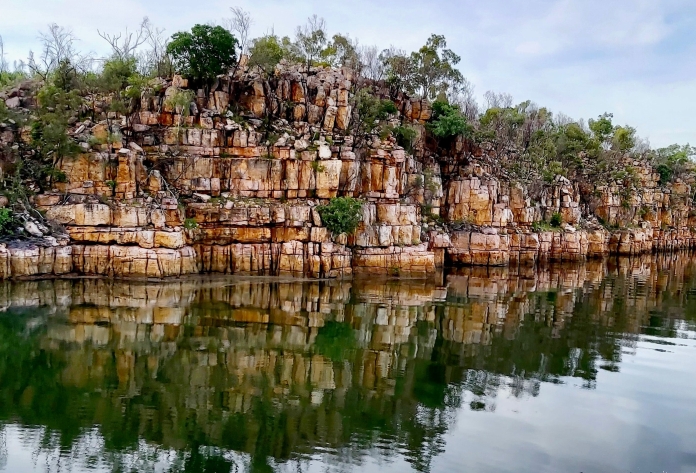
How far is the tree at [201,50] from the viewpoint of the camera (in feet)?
136

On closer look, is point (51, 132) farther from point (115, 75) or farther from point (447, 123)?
point (447, 123)

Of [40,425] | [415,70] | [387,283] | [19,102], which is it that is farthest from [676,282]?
[19,102]

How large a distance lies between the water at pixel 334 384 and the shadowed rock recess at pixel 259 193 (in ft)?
17.4

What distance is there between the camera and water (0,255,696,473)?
11.6m

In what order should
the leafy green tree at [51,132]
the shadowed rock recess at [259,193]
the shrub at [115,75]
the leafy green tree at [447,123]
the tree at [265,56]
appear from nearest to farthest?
the shadowed rock recess at [259,193] < the leafy green tree at [51,132] < the shrub at [115,75] < the tree at [265,56] < the leafy green tree at [447,123]

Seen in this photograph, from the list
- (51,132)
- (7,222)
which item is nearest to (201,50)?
(51,132)

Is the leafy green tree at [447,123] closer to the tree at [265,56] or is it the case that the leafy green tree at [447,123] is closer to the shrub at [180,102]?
the tree at [265,56]

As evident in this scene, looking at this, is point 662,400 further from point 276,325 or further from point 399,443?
point 276,325

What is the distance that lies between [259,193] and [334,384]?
25.6m

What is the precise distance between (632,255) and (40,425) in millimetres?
67303

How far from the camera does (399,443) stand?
12.2 m

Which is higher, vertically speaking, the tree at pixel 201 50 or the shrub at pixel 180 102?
the tree at pixel 201 50

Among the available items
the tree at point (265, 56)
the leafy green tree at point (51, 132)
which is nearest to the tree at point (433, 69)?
the tree at point (265, 56)

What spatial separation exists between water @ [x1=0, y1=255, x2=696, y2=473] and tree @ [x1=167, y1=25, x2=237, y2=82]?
19.8 m
